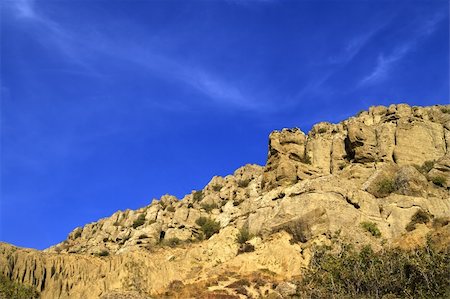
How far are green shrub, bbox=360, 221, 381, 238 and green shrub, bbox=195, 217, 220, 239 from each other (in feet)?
69.9

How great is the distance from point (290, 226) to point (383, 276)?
61.2ft

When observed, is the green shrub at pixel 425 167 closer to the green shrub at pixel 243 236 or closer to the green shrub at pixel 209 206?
the green shrub at pixel 243 236

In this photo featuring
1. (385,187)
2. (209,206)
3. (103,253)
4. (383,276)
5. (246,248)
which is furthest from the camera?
(209,206)

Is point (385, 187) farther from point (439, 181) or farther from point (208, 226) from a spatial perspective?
point (208, 226)

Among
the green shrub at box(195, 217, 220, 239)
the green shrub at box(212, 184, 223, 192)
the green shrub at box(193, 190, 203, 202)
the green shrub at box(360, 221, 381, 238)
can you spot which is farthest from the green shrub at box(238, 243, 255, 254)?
the green shrub at box(212, 184, 223, 192)

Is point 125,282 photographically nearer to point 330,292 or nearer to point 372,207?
point 330,292

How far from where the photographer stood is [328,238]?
172 ft

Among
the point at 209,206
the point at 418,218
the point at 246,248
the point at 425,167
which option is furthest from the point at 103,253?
the point at 425,167

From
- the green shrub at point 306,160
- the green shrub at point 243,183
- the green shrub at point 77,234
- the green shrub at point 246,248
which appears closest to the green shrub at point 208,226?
the green shrub at point 243,183

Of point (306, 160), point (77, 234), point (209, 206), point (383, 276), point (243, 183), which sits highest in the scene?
point (243, 183)

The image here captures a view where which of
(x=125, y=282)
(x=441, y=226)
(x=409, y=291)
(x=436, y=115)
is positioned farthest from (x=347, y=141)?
(x=409, y=291)

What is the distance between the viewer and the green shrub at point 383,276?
3550 cm

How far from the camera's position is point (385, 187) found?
204ft

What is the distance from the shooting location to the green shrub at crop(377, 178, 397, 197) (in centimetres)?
6172
